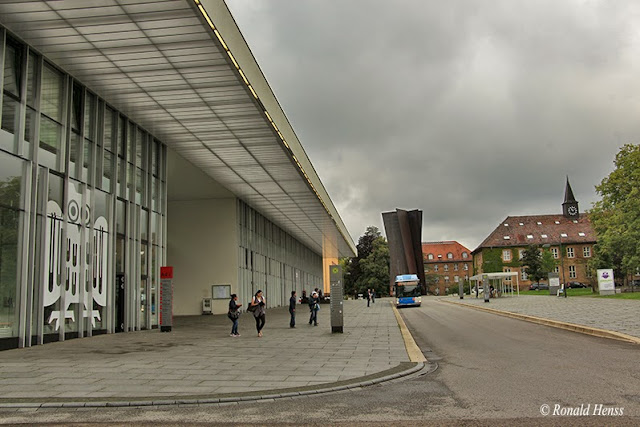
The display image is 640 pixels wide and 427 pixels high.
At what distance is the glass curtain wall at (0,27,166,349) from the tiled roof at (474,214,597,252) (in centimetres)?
9014

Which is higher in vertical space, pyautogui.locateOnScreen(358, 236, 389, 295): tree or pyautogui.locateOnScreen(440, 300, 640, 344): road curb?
pyautogui.locateOnScreen(358, 236, 389, 295): tree

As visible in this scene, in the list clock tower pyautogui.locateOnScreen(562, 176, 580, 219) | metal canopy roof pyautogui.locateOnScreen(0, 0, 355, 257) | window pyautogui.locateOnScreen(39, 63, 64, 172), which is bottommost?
window pyautogui.locateOnScreen(39, 63, 64, 172)

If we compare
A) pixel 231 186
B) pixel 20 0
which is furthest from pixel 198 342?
pixel 231 186

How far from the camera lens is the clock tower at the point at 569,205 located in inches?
4400

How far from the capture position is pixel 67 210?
1805 cm

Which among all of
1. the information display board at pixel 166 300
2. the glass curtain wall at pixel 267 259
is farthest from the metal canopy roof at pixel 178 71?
the glass curtain wall at pixel 267 259

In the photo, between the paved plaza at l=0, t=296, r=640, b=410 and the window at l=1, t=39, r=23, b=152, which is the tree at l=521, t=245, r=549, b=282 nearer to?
the paved plaza at l=0, t=296, r=640, b=410

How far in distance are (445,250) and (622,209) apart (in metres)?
95.7

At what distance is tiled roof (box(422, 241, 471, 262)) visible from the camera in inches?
5576

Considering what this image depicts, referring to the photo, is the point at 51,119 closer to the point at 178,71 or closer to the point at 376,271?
the point at 178,71

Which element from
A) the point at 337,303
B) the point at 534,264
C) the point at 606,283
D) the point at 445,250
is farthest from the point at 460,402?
the point at 445,250

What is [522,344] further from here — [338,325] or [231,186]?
[231,186]

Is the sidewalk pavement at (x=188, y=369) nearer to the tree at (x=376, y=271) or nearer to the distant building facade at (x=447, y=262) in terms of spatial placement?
the tree at (x=376, y=271)

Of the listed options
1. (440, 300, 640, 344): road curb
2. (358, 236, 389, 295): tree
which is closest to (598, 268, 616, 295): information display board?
(440, 300, 640, 344): road curb
